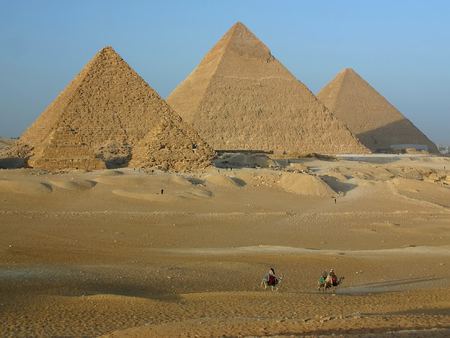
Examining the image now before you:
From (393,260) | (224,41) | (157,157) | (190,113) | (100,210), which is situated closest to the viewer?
(393,260)

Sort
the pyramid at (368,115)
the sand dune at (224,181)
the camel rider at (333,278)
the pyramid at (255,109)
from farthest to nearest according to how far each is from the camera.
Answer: the pyramid at (368,115) → the pyramid at (255,109) → the sand dune at (224,181) → the camel rider at (333,278)

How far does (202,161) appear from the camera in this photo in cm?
2691

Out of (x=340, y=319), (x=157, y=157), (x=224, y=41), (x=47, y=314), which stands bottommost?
(x=47, y=314)

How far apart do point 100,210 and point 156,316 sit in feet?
35.7

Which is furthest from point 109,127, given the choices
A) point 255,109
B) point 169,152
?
point 255,109

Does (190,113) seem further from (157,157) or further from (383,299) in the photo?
(383,299)

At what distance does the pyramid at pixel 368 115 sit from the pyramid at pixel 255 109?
541 inches

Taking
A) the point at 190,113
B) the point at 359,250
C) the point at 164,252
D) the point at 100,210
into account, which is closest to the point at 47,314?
the point at 164,252

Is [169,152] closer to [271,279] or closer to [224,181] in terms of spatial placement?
[224,181]

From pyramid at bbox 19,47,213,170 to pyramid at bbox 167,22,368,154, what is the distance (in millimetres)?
20121

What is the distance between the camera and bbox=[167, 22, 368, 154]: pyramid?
50562mm

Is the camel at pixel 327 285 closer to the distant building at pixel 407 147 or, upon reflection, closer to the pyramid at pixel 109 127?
the pyramid at pixel 109 127

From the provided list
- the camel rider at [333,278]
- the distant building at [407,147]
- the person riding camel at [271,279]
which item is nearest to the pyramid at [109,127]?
the person riding camel at [271,279]

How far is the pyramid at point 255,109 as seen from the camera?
5056cm
